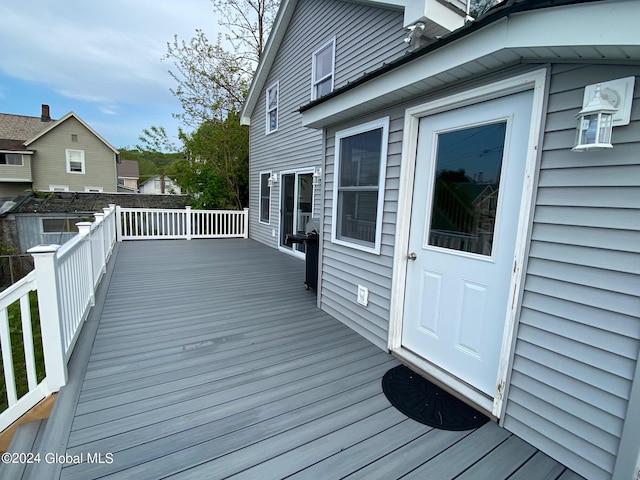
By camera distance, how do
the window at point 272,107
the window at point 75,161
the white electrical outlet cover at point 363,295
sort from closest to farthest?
the white electrical outlet cover at point 363,295
the window at point 272,107
the window at point 75,161

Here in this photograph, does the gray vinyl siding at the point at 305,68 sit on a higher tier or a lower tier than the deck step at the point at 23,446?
higher

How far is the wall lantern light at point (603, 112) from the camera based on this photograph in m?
1.38

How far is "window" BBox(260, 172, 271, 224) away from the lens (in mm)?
8484

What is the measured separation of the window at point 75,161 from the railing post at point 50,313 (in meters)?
20.9

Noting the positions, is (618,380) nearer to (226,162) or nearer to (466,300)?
(466,300)

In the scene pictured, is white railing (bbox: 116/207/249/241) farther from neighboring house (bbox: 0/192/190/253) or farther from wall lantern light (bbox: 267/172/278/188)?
neighboring house (bbox: 0/192/190/253)

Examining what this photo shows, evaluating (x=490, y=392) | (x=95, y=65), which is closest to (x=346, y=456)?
(x=490, y=392)

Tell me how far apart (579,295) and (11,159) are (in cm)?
2462

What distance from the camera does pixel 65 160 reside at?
17750 mm

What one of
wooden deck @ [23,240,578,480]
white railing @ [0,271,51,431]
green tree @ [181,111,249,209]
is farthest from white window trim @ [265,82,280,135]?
white railing @ [0,271,51,431]

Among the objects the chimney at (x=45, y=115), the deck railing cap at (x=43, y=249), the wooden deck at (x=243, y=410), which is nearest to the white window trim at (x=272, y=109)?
the wooden deck at (x=243, y=410)

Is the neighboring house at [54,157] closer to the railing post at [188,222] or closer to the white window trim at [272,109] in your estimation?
the railing post at [188,222]

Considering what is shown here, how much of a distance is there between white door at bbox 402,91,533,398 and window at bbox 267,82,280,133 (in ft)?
21.0

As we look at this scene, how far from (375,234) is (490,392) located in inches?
61.5
